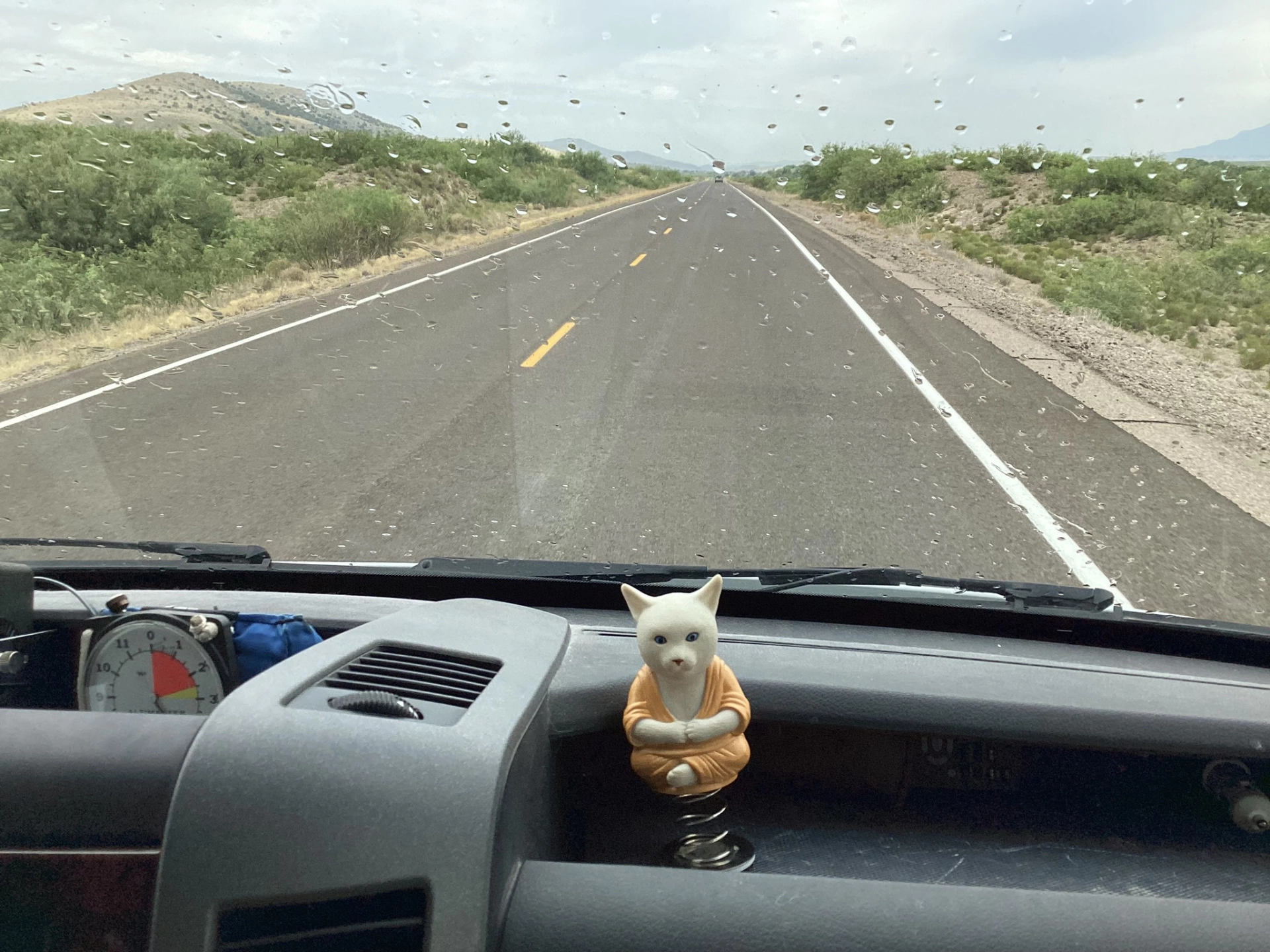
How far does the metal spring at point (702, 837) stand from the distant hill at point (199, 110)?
194 inches

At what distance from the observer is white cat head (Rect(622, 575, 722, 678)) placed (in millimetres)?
2125

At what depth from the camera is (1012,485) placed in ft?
20.7

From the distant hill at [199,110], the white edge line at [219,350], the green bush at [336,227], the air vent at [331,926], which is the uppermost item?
the distant hill at [199,110]

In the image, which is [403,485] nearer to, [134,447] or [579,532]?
[579,532]

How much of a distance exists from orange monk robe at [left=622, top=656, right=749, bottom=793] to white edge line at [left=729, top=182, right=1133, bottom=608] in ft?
6.11

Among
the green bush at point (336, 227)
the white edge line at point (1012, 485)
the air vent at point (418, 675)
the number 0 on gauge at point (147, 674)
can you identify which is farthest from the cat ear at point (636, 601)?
the green bush at point (336, 227)

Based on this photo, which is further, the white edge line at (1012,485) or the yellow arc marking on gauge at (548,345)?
the yellow arc marking on gauge at (548,345)

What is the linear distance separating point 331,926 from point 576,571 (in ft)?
5.59

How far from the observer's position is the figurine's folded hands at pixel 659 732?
2.18 meters

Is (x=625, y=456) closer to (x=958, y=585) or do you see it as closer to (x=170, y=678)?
(x=958, y=585)

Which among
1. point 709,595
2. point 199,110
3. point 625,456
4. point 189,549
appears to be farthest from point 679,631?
point 199,110

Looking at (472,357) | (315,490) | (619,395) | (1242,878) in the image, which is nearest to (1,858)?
(1242,878)

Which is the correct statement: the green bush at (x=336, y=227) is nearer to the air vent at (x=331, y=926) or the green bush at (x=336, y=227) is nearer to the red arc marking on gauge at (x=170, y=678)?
the red arc marking on gauge at (x=170, y=678)

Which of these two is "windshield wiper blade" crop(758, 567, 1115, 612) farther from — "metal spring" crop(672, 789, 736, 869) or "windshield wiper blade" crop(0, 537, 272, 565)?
"windshield wiper blade" crop(0, 537, 272, 565)
